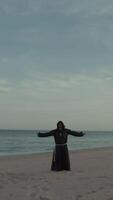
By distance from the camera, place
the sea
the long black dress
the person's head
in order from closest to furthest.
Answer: the long black dress < the person's head < the sea

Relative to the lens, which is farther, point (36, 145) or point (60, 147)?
point (36, 145)

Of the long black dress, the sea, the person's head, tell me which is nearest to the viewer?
the long black dress

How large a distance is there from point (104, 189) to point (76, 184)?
3.16ft

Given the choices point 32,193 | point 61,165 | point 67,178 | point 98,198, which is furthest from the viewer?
point 61,165

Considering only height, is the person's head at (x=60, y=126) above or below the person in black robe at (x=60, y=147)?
above

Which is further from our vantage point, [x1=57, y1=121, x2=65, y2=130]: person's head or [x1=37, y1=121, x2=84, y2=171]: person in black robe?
[x1=57, y1=121, x2=65, y2=130]: person's head

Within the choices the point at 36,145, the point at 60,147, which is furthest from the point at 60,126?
the point at 36,145

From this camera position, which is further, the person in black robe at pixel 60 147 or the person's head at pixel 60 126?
the person's head at pixel 60 126

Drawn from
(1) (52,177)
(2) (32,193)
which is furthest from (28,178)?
(2) (32,193)

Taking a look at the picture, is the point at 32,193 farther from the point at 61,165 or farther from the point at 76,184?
the point at 61,165

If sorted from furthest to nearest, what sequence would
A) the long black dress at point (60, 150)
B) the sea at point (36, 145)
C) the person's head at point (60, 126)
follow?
the sea at point (36, 145)
the person's head at point (60, 126)
the long black dress at point (60, 150)

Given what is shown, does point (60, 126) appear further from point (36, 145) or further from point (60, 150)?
point (36, 145)

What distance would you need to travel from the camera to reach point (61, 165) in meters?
13.2

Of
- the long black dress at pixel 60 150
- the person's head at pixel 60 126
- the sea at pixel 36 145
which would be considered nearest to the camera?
the long black dress at pixel 60 150
